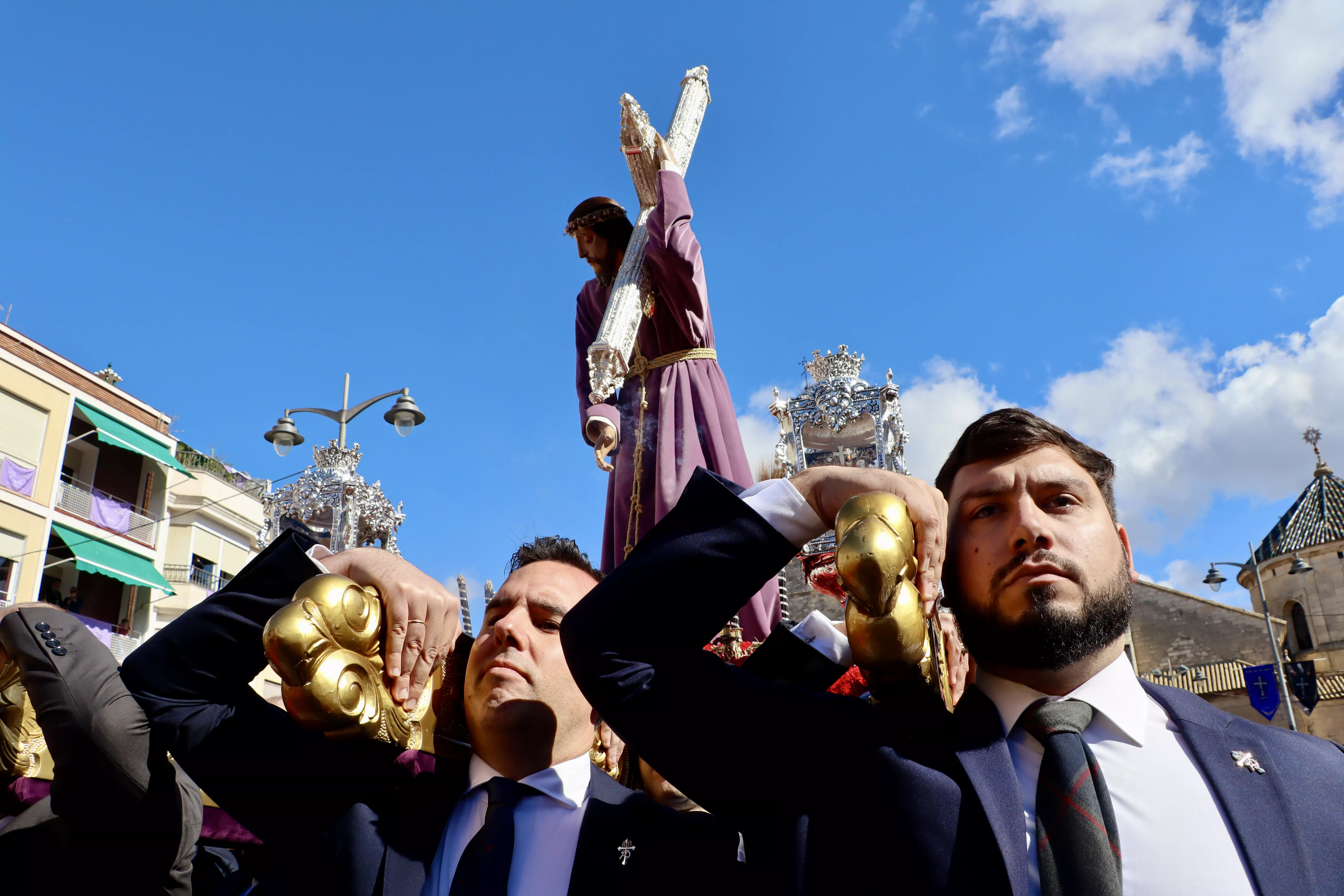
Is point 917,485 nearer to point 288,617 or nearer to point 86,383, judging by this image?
point 288,617

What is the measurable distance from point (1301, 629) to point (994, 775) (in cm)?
4475

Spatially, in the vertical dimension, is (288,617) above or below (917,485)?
below

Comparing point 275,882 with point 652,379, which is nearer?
point 275,882

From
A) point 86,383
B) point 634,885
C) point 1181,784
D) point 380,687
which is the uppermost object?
point 86,383

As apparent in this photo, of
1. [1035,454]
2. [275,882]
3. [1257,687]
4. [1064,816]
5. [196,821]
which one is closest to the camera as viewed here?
[1064,816]

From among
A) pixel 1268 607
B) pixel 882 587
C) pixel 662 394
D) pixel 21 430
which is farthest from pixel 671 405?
pixel 1268 607

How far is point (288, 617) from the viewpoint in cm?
214

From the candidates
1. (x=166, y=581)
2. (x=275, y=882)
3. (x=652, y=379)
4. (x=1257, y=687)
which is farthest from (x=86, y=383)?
(x=1257, y=687)

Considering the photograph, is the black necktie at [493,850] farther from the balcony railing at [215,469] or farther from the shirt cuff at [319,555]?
the balcony railing at [215,469]

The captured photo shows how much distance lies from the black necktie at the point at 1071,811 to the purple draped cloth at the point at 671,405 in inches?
106

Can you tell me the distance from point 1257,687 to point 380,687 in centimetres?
2640

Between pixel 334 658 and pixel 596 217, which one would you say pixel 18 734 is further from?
pixel 596 217

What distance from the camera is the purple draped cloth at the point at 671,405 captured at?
189 inches

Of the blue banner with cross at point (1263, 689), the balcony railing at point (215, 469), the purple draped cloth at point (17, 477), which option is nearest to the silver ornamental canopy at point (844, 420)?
the blue banner with cross at point (1263, 689)
